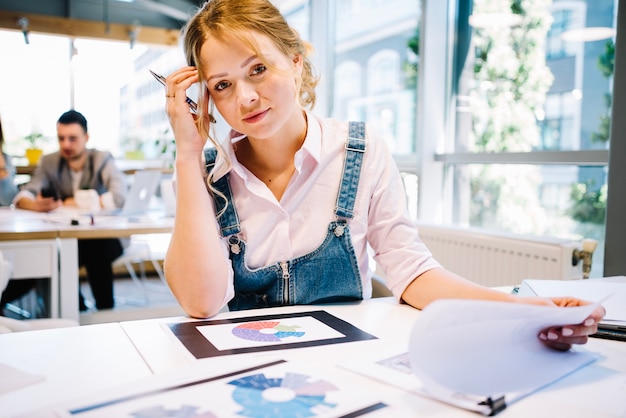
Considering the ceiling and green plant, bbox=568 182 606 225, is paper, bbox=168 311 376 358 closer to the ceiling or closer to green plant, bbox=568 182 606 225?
green plant, bbox=568 182 606 225

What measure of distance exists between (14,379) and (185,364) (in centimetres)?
21

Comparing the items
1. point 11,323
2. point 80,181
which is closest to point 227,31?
point 11,323

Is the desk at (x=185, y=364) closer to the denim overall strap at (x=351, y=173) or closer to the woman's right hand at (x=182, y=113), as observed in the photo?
the denim overall strap at (x=351, y=173)

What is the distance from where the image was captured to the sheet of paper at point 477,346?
0.58 meters

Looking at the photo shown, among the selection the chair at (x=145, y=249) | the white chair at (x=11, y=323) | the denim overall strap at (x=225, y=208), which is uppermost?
the denim overall strap at (x=225, y=208)

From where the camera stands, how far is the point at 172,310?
2.99m

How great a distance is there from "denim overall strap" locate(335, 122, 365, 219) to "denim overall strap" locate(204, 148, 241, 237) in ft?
0.73

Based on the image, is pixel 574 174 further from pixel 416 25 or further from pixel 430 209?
pixel 416 25

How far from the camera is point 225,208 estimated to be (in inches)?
46.3

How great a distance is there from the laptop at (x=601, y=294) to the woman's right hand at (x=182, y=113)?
755 mm

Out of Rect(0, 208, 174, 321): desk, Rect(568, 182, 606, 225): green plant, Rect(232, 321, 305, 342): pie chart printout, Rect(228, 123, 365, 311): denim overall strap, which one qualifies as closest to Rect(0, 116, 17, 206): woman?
Rect(0, 208, 174, 321): desk

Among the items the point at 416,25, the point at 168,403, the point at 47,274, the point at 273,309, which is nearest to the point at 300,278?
the point at 273,309

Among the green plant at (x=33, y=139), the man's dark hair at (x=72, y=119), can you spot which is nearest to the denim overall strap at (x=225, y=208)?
the man's dark hair at (x=72, y=119)

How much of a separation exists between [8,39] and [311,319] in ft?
18.5
